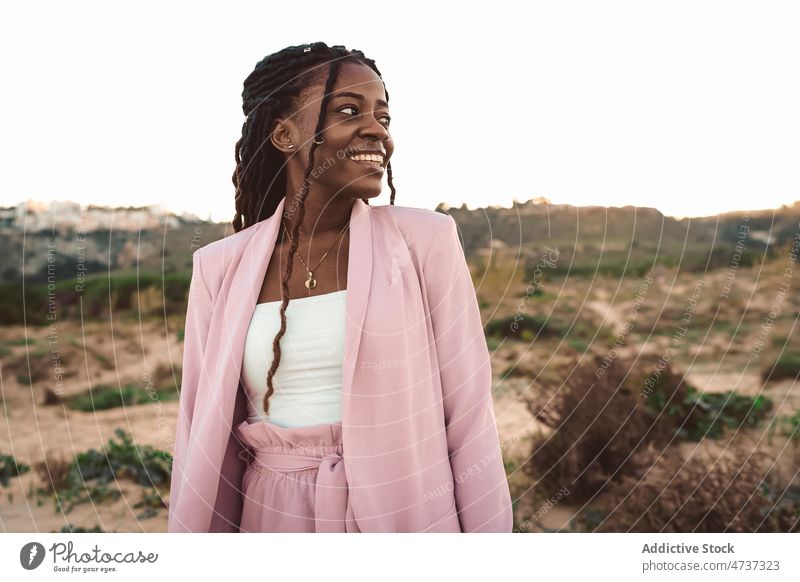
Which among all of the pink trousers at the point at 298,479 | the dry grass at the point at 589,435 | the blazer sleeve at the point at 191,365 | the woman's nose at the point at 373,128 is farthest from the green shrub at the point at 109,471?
the woman's nose at the point at 373,128

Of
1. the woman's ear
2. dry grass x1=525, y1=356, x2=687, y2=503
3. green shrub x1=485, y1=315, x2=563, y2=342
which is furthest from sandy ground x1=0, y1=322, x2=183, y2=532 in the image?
green shrub x1=485, y1=315, x2=563, y2=342

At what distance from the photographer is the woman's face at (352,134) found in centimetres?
207

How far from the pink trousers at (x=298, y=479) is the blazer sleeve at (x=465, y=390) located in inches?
11.5

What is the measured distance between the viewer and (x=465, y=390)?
201 cm

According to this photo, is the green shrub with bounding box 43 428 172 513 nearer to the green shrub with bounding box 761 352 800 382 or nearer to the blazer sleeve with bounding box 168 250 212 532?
the blazer sleeve with bounding box 168 250 212 532

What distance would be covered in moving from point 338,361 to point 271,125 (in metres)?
0.75

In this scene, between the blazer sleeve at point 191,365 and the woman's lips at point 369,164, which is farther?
the blazer sleeve at point 191,365

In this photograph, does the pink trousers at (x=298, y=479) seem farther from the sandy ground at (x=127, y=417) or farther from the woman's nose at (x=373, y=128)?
the sandy ground at (x=127, y=417)

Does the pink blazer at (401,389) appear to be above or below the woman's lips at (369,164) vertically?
below

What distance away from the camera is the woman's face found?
2070mm

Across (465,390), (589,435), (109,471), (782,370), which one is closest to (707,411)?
(589,435)

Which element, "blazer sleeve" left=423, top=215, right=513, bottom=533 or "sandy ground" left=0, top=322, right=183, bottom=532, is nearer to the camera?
"blazer sleeve" left=423, top=215, right=513, bottom=533

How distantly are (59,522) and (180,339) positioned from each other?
432cm
